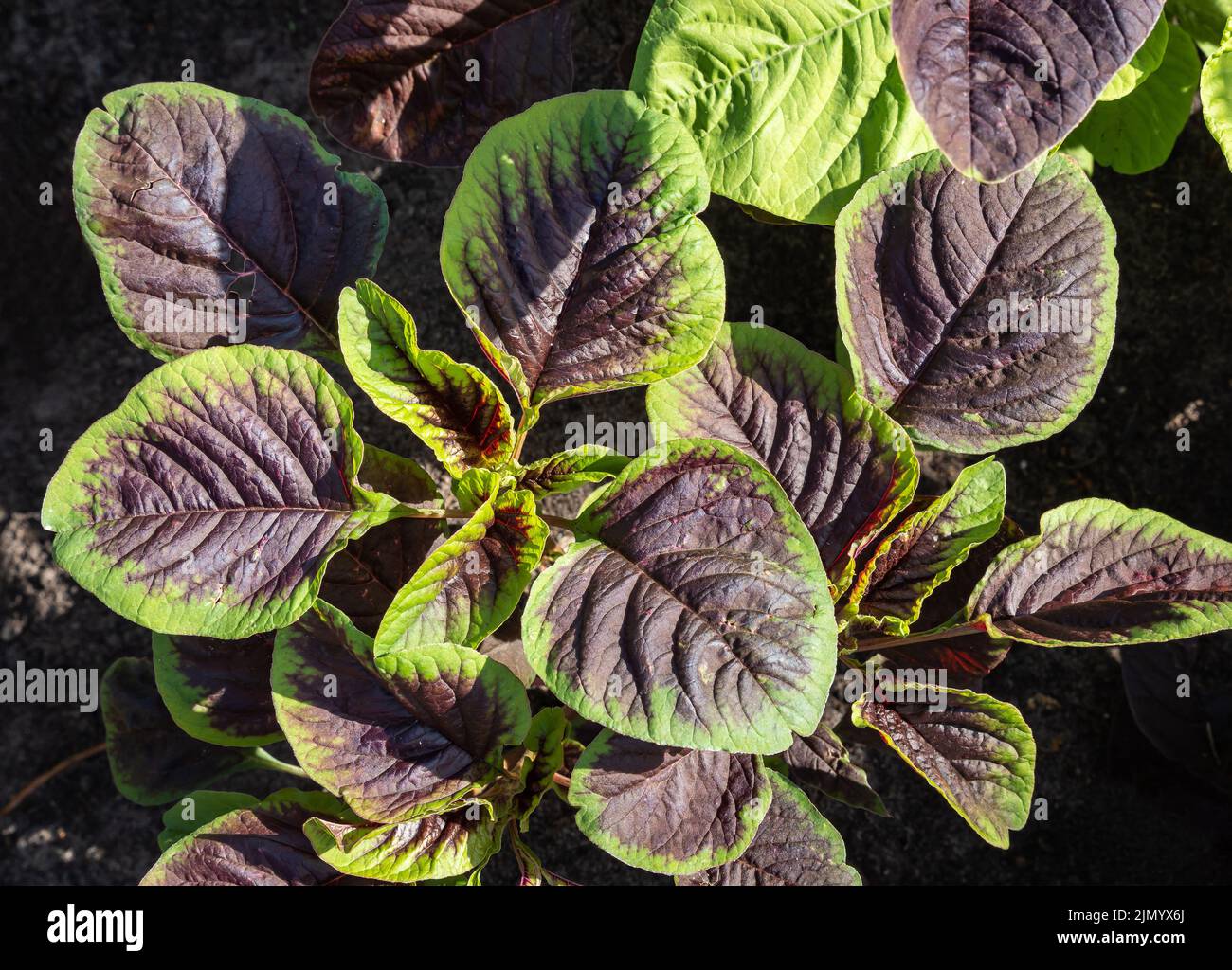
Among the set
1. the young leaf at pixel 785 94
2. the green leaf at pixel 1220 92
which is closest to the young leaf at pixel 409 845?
the young leaf at pixel 785 94

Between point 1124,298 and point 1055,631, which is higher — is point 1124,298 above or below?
above

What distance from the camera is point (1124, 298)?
1.65 m

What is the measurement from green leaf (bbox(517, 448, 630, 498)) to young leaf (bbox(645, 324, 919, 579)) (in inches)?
3.3

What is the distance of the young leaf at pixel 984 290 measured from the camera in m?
1.15

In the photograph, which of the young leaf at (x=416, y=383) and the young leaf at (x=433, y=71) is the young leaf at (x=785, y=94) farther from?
the young leaf at (x=416, y=383)

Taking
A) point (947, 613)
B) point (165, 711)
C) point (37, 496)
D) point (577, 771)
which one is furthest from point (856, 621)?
point (37, 496)

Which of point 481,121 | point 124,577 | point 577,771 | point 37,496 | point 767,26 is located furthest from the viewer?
point 37,496

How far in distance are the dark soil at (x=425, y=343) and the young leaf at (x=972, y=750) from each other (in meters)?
0.48

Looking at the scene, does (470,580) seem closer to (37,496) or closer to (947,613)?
(947,613)

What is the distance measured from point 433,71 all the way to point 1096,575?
3.38ft

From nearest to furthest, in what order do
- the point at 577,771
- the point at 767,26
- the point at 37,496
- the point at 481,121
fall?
the point at 577,771 → the point at 767,26 → the point at 481,121 → the point at 37,496

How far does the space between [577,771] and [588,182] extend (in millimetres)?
609
